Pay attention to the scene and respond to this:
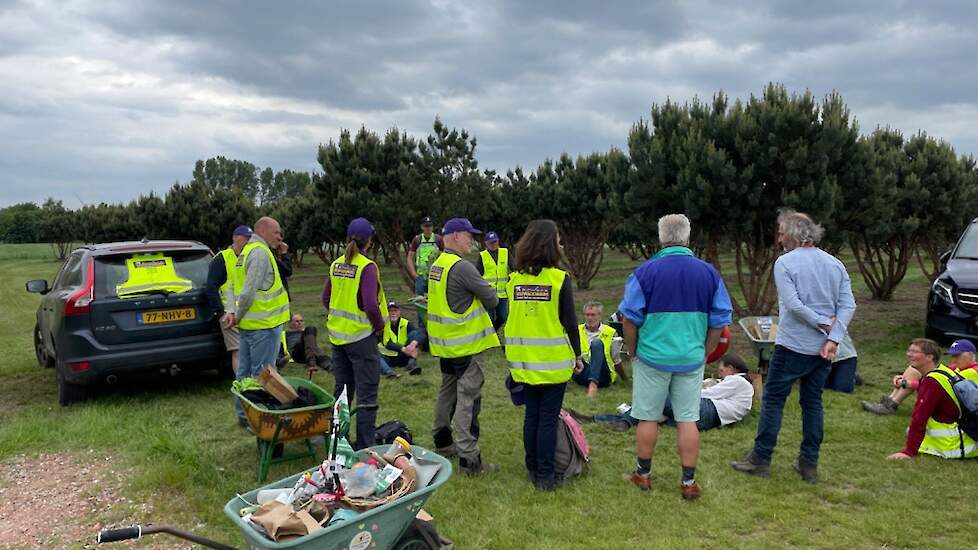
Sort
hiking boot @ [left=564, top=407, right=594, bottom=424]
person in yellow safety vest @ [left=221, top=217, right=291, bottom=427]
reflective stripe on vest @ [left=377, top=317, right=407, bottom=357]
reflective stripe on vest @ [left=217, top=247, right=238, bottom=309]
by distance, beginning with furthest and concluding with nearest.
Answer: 1. reflective stripe on vest @ [left=377, top=317, right=407, bottom=357]
2. reflective stripe on vest @ [left=217, top=247, right=238, bottom=309]
3. hiking boot @ [left=564, top=407, right=594, bottom=424]
4. person in yellow safety vest @ [left=221, top=217, right=291, bottom=427]

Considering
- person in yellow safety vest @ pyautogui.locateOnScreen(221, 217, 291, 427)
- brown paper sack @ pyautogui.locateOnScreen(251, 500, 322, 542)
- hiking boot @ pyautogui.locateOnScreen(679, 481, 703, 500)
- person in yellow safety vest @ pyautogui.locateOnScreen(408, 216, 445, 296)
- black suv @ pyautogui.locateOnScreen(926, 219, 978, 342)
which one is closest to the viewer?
brown paper sack @ pyautogui.locateOnScreen(251, 500, 322, 542)

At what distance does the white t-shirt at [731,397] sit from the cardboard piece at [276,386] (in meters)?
3.85

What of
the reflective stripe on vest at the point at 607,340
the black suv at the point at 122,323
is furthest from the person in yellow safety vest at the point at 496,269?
the black suv at the point at 122,323

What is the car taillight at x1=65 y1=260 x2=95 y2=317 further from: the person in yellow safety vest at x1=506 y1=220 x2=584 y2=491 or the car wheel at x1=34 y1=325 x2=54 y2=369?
the person in yellow safety vest at x1=506 y1=220 x2=584 y2=491

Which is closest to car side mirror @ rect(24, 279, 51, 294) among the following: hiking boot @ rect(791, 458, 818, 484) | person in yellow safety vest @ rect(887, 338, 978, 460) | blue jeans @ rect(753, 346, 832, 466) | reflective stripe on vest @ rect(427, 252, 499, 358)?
reflective stripe on vest @ rect(427, 252, 499, 358)

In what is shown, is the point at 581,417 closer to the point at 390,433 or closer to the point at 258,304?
the point at 390,433

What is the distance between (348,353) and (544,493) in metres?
1.93

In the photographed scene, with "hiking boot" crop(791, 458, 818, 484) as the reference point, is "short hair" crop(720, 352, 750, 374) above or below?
above

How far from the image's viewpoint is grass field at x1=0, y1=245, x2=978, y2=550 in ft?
13.0

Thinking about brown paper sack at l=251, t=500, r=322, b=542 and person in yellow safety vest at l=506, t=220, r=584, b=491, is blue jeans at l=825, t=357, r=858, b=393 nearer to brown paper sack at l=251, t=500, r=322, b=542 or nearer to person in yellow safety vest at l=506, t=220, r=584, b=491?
person in yellow safety vest at l=506, t=220, r=584, b=491

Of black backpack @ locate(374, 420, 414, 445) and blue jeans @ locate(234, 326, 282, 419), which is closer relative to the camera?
black backpack @ locate(374, 420, 414, 445)

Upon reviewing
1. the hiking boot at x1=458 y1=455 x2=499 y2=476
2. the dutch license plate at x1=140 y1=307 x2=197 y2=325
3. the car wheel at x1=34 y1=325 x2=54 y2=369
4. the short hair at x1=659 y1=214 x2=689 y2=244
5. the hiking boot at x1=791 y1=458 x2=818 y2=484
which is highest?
the short hair at x1=659 y1=214 x2=689 y2=244

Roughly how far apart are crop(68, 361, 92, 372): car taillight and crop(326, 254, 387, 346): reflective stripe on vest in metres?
2.89

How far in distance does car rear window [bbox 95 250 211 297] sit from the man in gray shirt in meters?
5.98
